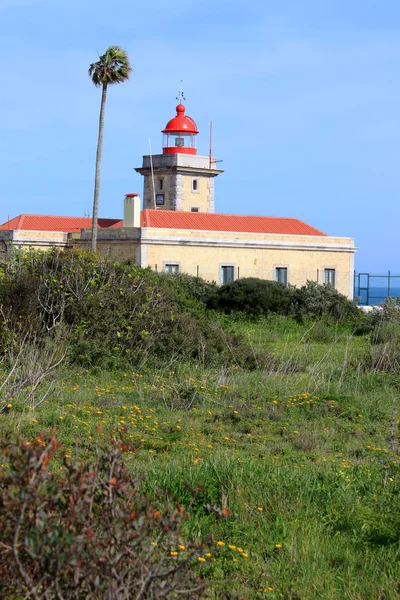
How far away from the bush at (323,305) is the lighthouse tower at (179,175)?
72.7 ft

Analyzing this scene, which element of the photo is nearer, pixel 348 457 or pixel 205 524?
pixel 205 524

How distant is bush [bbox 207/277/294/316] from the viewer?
25.5 metres

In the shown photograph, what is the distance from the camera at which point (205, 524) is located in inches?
215

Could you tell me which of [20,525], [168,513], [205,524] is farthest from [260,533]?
[20,525]

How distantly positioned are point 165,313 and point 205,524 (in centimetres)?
954

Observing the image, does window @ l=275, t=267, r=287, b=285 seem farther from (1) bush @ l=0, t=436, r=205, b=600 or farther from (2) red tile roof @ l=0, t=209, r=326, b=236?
(1) bush @ l=0, t=436, r=205, b=600

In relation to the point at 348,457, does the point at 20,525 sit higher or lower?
higher

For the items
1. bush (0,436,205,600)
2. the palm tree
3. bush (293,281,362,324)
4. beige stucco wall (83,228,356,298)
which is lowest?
bush (0,436,205,600)

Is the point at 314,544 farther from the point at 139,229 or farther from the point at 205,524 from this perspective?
the point at 139,229

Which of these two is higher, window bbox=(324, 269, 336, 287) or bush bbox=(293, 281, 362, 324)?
window bbox=(324, 269, 336, 287)

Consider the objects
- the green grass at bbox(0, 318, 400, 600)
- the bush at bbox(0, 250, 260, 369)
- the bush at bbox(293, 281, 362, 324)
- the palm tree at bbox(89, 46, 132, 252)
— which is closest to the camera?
the green grass at bbox(0, 318, 400, 600)

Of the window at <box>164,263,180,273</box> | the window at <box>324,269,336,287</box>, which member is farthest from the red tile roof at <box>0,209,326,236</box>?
the window at <box>324,269,336,287</box>

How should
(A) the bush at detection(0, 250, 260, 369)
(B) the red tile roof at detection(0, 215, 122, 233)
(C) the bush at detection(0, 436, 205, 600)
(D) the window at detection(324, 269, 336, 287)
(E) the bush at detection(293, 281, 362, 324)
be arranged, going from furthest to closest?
(B) the red tile roof at detection(0, 215, 122, 233), (D) the window at detection(324, 269, 336, 287), (E) the bush at detection(293, 281, 362, 324), (A) the bush at detection(0, 250, 260, 369), (C) the bush at detection(0, 436, 205, 600)

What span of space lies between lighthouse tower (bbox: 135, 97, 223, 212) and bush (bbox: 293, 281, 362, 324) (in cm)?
2217
